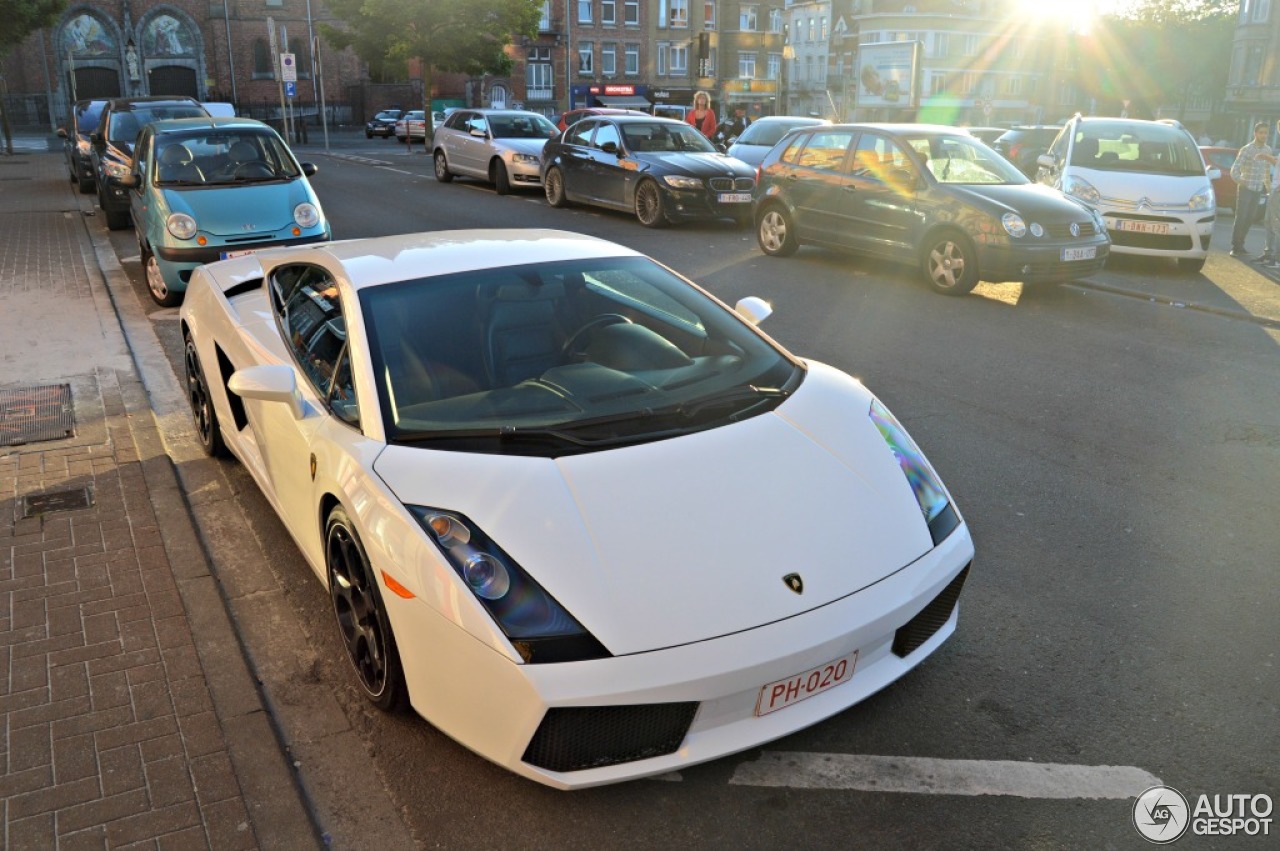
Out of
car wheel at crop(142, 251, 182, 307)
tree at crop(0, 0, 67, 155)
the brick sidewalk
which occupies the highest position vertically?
tree at crop(0, 0, 67, 155)

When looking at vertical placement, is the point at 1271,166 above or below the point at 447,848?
above

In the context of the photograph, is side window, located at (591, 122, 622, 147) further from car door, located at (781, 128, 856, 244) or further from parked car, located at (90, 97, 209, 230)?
parked car, located at (90, 97, 209, 230)

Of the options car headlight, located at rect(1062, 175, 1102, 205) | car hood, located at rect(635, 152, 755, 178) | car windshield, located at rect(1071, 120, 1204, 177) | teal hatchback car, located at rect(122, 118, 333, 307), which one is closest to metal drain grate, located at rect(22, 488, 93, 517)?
teal hatchback car, located at rect(122, 118, 333, 307)

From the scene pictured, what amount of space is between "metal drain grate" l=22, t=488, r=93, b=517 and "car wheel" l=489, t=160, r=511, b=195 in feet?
52.6

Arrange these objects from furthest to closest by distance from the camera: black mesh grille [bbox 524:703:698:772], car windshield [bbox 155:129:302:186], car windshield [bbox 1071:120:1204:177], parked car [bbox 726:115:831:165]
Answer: parked car [bbox 726:115:831:165] → car windshield [bbox 1071:120:1204:177] → car windshield [bbox 155:129:302:186] → black mesh grille [bbox 524:703:698:772]

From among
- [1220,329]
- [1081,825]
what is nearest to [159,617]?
[1081,825]

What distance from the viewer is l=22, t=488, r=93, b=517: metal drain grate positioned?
4977mm

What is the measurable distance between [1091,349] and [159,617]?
708cm

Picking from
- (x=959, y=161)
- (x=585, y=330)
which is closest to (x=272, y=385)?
(x=585, y=330)

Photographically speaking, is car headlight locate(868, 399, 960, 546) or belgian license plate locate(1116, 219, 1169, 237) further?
belgian license plate locate(1116, 219, 1169, 237)

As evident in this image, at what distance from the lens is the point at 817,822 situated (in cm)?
286

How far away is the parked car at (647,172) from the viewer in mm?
15414

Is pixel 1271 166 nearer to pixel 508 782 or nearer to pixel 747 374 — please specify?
pixel 747 374

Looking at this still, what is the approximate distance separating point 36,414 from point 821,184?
855 cm
